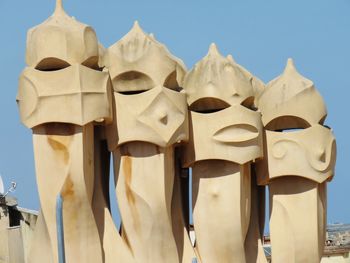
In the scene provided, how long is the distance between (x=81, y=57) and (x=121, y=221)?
3518 mm

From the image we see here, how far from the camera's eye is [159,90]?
20.1 m

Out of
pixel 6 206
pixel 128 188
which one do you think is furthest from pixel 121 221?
pixel 6 206

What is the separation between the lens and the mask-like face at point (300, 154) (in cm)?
2186

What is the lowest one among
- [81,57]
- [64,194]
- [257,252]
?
[257,252]

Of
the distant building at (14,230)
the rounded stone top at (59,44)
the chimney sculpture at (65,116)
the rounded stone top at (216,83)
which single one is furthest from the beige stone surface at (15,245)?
the rounded stone top at (59,44)

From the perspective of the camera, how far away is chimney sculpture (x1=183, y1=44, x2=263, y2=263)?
2102cm

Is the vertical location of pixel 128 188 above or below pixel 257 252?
above

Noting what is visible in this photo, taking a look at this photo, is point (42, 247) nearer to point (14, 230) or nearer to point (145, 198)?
point (145, 198)

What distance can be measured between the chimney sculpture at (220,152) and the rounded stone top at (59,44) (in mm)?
2672

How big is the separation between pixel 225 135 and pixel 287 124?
86.1 inches

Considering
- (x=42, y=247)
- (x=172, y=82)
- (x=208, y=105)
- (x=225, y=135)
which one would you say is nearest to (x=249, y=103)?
(x=208, y=105)

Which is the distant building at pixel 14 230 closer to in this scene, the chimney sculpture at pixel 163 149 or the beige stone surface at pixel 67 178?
the chimney sculpture at pixel 163 149

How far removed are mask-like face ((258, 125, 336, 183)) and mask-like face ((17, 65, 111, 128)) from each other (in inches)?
181

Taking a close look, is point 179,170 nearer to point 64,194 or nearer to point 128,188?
point 128,188
